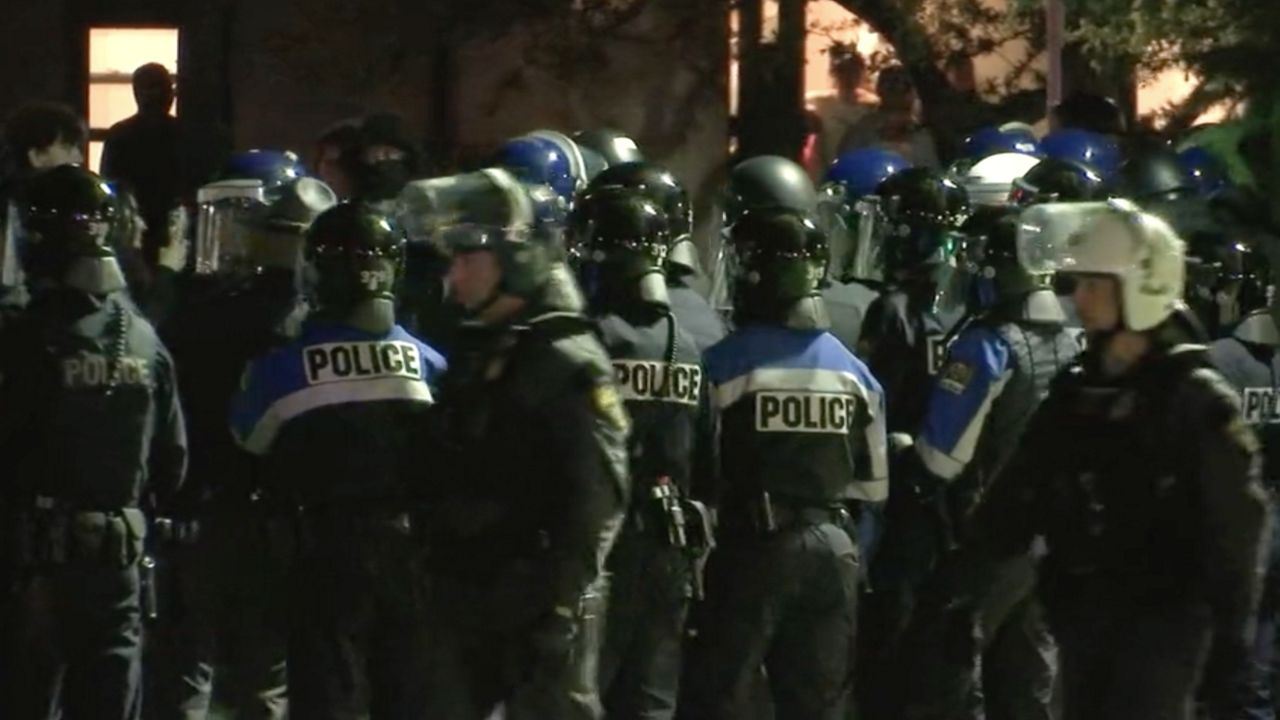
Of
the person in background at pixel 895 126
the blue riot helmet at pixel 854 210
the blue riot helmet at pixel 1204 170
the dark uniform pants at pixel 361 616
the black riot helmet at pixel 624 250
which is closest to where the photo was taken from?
the dark uniform pants at pixel 361 616

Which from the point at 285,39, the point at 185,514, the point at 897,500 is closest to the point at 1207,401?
the point at 897,500

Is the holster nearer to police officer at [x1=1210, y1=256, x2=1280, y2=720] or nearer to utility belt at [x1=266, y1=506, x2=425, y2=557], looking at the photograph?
utility belt at [x1=266, y1=506, x2=425, y2=557]

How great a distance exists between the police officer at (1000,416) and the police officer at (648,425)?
834mm

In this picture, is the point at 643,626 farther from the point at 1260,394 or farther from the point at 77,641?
the point at 1260,394

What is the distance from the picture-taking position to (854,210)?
1045 centimetres

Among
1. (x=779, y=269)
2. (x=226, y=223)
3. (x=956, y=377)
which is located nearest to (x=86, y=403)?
(x=226, y=223)

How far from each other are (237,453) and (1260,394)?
363cm

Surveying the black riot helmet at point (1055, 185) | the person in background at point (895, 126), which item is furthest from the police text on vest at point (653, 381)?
the person in background at point (895, 126)

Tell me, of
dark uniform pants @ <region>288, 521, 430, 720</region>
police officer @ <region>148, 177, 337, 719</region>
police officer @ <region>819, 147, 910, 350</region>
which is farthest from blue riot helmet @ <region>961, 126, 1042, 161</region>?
dark uniform pants @ <region>288, 521, 430, 720</region>

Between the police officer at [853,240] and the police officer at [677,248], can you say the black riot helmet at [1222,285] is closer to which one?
the police officer at [853,240]

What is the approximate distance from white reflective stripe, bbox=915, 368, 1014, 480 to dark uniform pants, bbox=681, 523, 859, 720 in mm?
537

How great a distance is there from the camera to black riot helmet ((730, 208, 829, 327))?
827 cm

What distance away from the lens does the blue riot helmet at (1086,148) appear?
11.8 m

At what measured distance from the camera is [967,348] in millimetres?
8617
